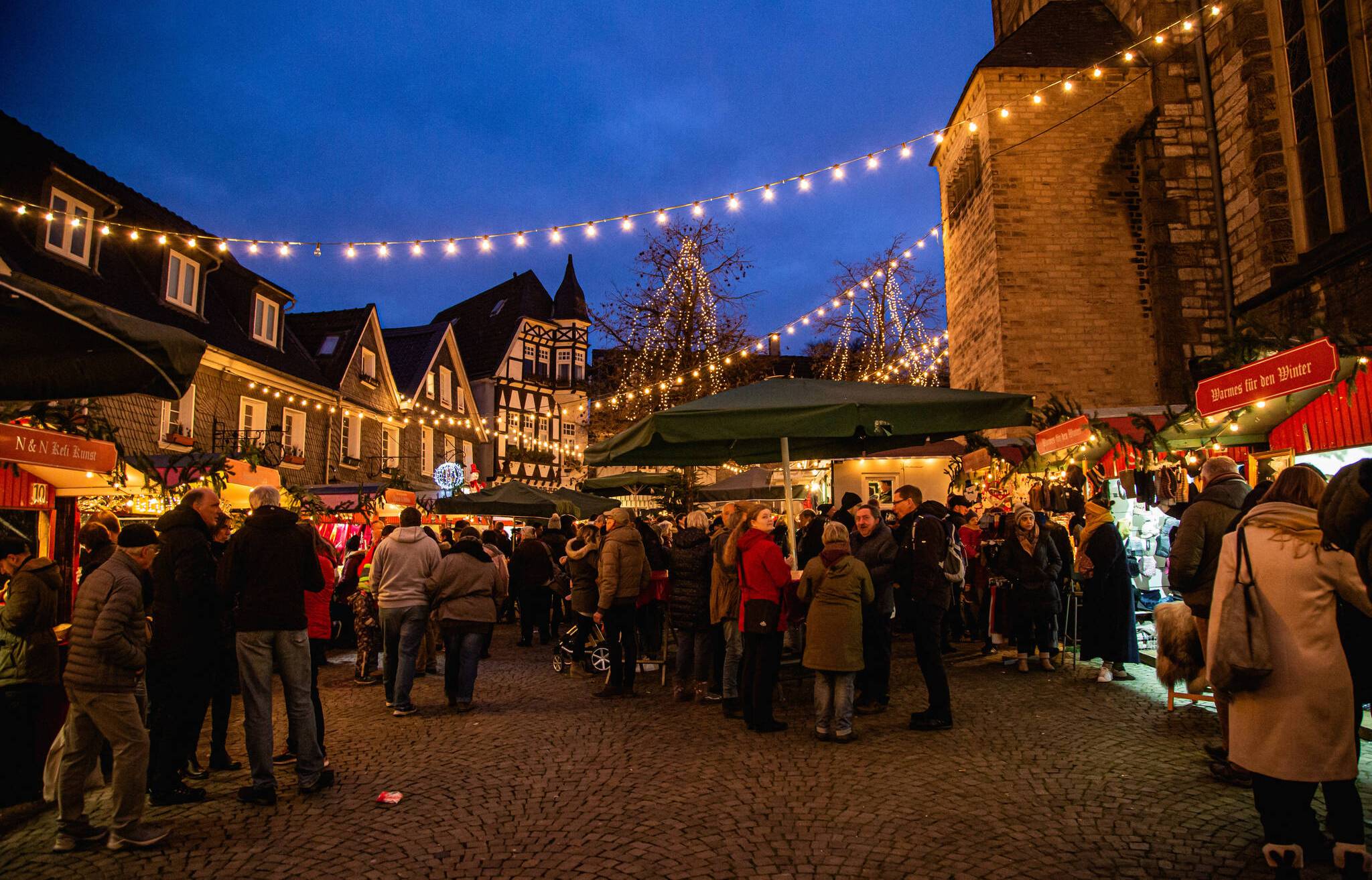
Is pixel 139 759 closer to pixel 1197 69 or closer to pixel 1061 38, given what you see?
pixel 1197 69

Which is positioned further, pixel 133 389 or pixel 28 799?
pixel 28 799

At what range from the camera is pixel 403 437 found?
3127 cm

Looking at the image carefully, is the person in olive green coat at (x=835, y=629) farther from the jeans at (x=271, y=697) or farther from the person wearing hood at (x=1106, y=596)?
the jeans at (x=271, y=697)

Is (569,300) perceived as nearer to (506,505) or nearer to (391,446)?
(391,446)

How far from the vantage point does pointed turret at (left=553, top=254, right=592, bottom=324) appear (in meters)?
48.0

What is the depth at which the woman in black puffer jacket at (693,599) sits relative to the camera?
7.69 m

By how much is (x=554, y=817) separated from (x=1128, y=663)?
6.42m

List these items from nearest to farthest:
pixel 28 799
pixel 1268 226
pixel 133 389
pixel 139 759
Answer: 1. pixel 133 389
2. pixel 139 759
3. pixel 28 799
4. pixel 1268 226

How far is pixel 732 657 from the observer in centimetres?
738

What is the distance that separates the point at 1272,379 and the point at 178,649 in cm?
781

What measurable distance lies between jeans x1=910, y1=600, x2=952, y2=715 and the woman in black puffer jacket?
1.94m

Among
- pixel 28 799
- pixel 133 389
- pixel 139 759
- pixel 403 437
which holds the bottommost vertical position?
pixel 28 799

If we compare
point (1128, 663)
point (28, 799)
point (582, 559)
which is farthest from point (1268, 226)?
point (28, 799)

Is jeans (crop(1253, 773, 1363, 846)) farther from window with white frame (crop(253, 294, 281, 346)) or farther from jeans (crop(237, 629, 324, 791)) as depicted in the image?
window with white frame (crop(253, 294, 281, 346))
